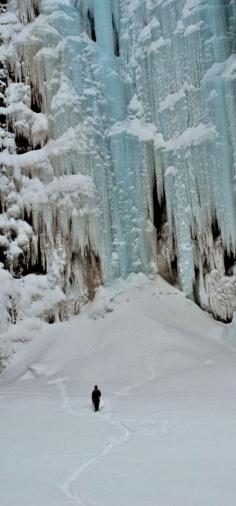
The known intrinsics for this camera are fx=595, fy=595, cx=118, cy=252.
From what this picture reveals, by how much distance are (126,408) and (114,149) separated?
14889 mm

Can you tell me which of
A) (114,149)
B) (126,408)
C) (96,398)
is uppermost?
(114,149)

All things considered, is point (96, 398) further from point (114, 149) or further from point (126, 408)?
point (114, 149)

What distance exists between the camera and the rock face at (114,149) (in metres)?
23.9

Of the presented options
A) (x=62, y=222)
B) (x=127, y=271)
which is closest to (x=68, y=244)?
(x=62, y=222)

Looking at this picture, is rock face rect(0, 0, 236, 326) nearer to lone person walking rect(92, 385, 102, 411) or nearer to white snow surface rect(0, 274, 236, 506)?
white snow surface rect(0, 274, 236, 506)

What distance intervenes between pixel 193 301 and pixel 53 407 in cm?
1124

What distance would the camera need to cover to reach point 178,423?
428 inches

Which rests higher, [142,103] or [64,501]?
[142,103]

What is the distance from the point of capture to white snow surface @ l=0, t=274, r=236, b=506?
662 cm

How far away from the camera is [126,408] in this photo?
44.1ft

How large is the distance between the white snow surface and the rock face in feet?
4.52

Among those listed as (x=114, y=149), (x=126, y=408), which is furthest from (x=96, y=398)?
(x=114, y=149)

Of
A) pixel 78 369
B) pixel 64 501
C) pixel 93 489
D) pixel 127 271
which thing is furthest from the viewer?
pixel 127 271

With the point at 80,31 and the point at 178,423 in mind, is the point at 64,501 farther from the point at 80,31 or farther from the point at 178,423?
the point at 80,31
